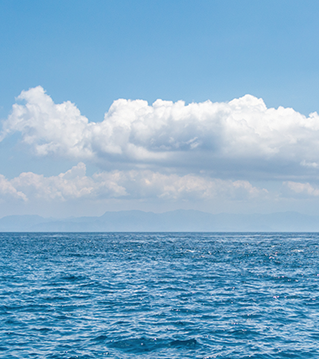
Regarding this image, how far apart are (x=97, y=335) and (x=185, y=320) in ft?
20.0

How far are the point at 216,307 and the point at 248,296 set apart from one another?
4926 mm

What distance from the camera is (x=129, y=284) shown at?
113 ft

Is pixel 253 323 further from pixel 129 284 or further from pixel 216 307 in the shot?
pixel 129 284

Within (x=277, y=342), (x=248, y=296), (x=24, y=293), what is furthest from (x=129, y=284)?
(x=277, y=342)

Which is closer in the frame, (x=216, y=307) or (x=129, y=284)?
(x=216, y=307)

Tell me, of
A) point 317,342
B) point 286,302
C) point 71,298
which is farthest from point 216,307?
point 71,298

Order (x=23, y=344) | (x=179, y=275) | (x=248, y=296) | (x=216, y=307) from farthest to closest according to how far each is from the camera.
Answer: (x=179, y=275)
(x=248, y=296)
(x=216, y=307)
(x=23, y=344)

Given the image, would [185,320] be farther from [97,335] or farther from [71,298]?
[71,298]

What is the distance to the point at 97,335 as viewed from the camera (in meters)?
19.1

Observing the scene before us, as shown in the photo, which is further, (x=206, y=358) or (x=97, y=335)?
(x=97, y=335)

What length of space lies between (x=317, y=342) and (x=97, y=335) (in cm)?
1222

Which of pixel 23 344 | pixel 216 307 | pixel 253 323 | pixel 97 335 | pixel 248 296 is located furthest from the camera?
pixel 248 296

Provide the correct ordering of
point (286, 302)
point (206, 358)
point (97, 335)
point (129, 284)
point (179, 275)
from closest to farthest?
point (206, 358) → point (97, 335) → point (286, 302) → point (129, 284) → point (179, 275)

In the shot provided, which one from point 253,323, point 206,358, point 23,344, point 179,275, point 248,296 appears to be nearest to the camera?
point 206,358
